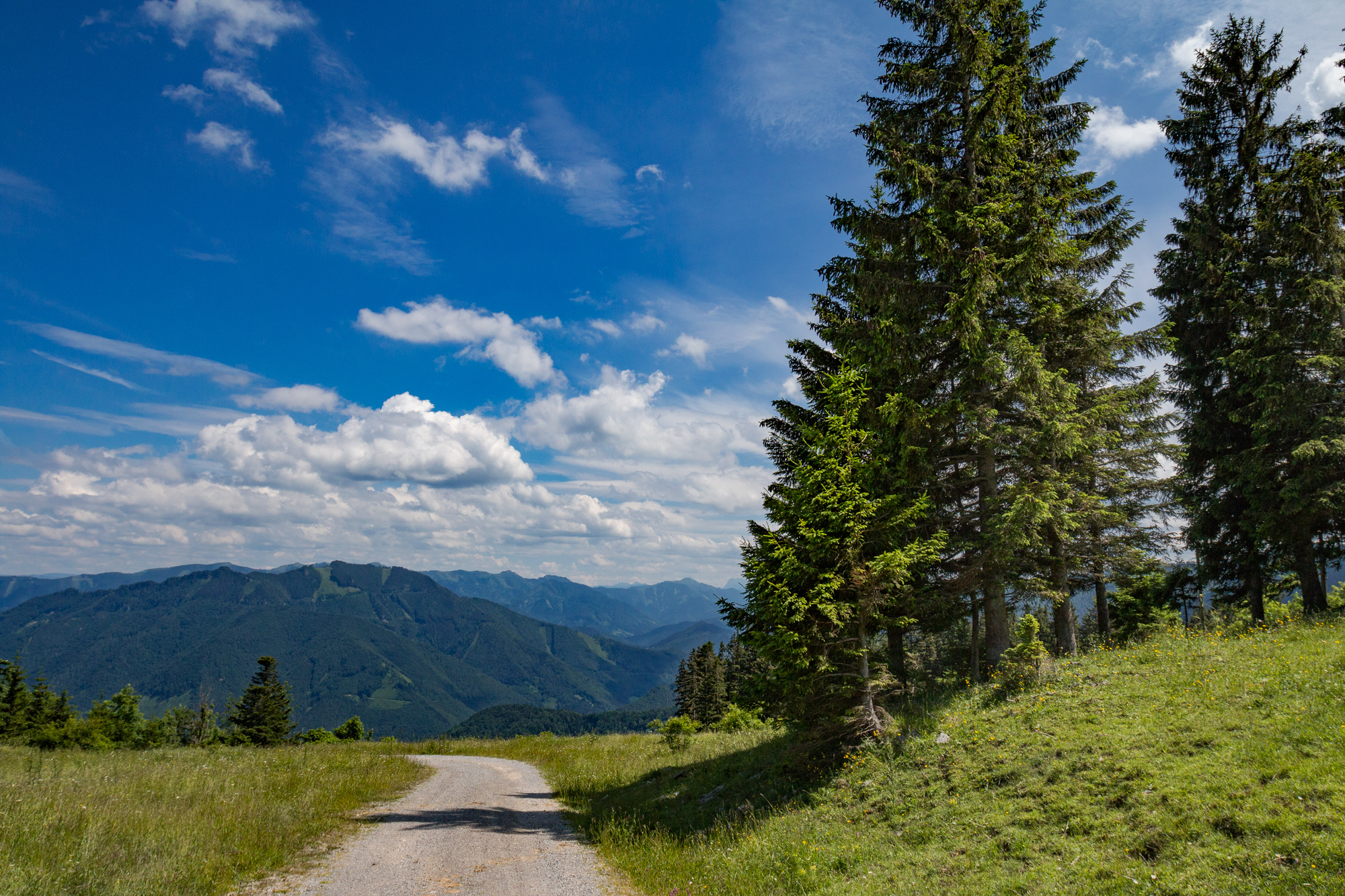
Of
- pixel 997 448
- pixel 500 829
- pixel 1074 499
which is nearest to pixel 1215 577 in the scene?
pixel 1074 499

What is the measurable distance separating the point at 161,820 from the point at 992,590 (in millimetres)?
17105

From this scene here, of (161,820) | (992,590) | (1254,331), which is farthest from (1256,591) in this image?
(161,820)

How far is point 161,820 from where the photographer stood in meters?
9.56

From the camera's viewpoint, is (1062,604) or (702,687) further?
(702,687)

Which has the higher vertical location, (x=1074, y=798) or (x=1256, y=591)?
(x=1256, y=591)

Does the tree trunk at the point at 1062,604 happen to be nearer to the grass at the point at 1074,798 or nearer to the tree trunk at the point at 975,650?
the grass at the point at 1074,798

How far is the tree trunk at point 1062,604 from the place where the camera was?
14.1 meters

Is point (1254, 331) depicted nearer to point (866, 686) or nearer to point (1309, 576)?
point (1309, 576)

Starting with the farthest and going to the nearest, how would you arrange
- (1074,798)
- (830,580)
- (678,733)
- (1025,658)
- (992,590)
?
(678,733) < (992,590) < (1025,658) < (830,580) < (1074,798)

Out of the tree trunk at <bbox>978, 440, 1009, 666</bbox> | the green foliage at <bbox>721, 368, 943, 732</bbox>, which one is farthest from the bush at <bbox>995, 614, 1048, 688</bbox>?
the green foliage at <bbox>721, 368, 943, 732</bbox>

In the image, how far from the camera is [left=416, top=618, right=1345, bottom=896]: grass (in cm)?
623

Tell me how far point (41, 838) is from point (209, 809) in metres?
2.82

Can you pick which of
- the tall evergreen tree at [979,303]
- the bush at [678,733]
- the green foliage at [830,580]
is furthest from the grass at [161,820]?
the tall evergreen tree at [979,303]

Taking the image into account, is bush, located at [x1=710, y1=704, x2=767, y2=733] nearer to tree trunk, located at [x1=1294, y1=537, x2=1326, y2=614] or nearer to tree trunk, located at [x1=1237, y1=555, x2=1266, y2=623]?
tree trunk, located at [x1=1237, y1=555, x2=1266, y2=623]
